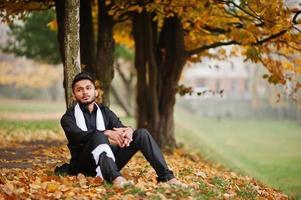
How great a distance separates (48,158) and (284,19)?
540 centimetres

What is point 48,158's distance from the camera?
10242 mm

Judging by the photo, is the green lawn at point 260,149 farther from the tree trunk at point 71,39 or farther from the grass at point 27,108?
the grass at point 27,108

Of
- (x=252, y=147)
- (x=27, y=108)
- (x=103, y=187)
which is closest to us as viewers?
(x=103, y=187)

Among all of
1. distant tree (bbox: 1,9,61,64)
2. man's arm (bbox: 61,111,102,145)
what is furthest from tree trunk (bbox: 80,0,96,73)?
distant tree (bbox: 1,9,61,64)

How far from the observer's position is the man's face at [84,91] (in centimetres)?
712

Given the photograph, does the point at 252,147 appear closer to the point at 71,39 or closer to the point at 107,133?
the point at 71,39

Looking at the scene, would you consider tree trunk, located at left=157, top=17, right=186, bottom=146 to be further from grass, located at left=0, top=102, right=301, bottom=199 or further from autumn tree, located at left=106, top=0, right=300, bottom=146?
grass, located at left=0, top=102, right=301, bottom=199

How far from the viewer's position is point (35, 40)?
22438 mm

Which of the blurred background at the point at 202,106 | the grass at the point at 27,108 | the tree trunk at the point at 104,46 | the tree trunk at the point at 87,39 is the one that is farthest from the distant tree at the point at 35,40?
the tree trunk at the point at 104,46

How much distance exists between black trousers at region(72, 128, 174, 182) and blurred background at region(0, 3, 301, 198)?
627 cm

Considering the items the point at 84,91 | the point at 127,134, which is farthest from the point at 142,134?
the point at 84,91

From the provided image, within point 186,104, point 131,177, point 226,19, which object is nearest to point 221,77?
point 186,104

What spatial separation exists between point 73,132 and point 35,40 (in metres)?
16.3

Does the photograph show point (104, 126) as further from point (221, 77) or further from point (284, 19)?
point (221, 77)
